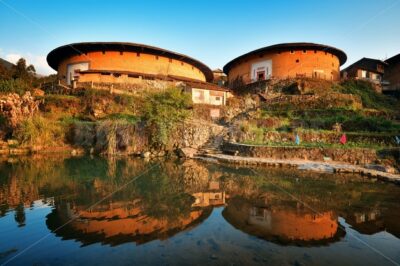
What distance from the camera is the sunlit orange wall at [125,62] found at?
29.3 meters

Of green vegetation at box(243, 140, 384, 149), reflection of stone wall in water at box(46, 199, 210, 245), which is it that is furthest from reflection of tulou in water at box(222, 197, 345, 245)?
green vegetation at box(243, 140, 384, 149)

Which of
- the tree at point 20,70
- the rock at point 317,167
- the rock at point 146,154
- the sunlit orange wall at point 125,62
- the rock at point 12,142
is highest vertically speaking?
the sunlit orange wall at point 125,62

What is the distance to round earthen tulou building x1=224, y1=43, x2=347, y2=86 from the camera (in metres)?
30.3

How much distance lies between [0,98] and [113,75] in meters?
11.2

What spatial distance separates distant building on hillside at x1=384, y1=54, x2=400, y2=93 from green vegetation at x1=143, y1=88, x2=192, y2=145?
30.4m

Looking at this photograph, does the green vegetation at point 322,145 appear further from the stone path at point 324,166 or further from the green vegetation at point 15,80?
the green vegetation at point 15,80

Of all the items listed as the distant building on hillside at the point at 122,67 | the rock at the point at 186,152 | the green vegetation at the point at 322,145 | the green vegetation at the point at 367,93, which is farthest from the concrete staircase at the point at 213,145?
the green vegetation at the point at 367,93

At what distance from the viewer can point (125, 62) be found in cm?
2962

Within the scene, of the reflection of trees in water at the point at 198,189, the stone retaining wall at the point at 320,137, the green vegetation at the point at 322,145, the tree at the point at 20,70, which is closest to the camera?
the reflection of trees in water at the point at 198,189

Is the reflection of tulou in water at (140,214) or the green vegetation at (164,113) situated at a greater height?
the green vegetation at (164,113)

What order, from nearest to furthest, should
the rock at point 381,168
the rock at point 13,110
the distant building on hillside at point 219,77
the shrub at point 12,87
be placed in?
the rock at point 381,168, the rock at point 13,110, the shrub at point 12,87, the distant building on hillside at point 219,77

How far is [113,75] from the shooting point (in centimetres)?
2683

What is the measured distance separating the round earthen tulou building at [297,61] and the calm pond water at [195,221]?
2440 centimetres

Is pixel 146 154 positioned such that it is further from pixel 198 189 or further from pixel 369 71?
pixel 369 71
